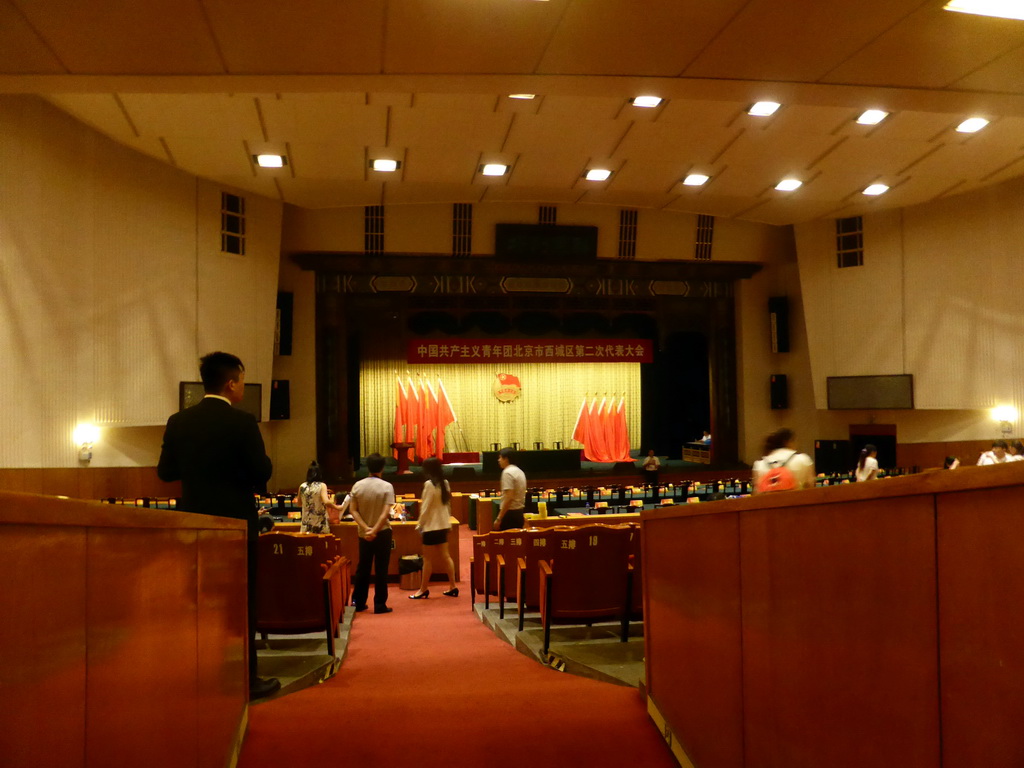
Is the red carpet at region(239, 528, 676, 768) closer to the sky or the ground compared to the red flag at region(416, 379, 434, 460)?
closer to the ground

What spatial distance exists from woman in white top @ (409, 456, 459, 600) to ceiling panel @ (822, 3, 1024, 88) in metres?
4.01

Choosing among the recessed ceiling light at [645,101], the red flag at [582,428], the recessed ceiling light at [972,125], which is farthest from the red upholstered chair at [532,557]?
the red flag at [582,428]

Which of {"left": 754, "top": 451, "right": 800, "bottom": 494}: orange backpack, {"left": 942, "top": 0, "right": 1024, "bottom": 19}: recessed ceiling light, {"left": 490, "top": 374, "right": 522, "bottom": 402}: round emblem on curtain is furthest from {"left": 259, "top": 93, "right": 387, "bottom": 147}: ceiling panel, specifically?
{"left": 490, "top": 374, "right": 522, "bottom": 402}: round emblem on curtain

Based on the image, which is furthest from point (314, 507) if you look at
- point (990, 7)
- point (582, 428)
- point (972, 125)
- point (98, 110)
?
point (582, 428)

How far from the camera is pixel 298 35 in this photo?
305 centimetres

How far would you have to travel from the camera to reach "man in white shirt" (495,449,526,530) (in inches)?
273

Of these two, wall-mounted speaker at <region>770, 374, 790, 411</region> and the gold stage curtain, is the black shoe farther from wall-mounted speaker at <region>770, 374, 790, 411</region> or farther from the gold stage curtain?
the gold stage curtain

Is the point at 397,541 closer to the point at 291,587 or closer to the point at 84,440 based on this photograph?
the point at 291,587

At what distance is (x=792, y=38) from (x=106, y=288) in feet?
29.7

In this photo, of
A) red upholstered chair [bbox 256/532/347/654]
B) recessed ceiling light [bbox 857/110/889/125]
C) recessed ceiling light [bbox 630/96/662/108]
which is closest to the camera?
red upholstered chair [bbox 256/532/347/654]

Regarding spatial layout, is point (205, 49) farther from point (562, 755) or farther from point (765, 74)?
point (562, 755)

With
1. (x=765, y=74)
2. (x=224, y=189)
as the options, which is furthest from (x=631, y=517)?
(x=224, y=189)

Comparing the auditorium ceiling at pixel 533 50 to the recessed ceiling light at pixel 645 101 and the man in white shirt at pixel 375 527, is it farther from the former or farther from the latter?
Answer: the recessed ceiling light at pixel 645 101

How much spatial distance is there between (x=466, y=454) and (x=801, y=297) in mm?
7537
